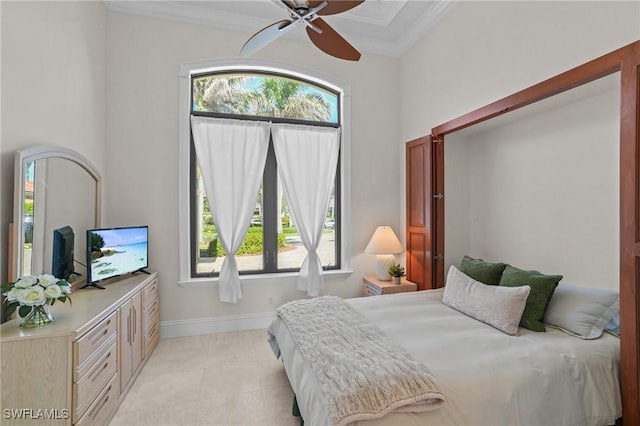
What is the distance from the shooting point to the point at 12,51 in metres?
1.85

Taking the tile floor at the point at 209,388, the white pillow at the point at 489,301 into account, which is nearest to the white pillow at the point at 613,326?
the white pillow at the point at 489,301

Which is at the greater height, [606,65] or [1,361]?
[606,65]

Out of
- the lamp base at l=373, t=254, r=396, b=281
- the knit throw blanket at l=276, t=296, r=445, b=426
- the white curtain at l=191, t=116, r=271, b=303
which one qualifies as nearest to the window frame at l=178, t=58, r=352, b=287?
the white curtain at l=191, t=116, r=271, b=303

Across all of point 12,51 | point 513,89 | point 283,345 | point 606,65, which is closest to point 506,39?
point 513,89

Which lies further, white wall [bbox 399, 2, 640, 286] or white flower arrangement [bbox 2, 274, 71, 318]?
white wall [bbox 399, 2, 640, 286]

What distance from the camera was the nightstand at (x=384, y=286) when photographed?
348 cm

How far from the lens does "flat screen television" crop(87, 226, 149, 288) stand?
2520 mm

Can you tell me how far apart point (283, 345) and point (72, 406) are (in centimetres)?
122

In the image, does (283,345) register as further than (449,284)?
No

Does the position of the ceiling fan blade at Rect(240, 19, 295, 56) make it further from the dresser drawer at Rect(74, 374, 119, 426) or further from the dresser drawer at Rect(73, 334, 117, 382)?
the dresser drawer at Rect(74, 374, 119, 426)

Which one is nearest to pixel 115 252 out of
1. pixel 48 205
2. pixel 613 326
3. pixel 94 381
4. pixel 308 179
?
pixel 48 205

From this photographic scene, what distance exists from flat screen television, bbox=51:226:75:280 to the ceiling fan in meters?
1.97

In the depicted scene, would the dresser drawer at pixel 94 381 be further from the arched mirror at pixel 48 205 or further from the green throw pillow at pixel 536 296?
the green throw pillow at pixel 536 296

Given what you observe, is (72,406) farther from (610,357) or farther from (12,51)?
(610,357)
